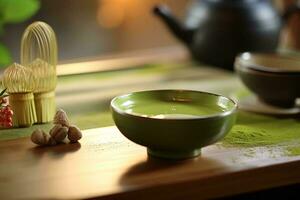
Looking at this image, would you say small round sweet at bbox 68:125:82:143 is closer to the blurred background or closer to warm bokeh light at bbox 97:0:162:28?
the blurred background

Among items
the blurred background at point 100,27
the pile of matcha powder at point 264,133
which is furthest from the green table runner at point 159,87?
the blurred background at point 100,27

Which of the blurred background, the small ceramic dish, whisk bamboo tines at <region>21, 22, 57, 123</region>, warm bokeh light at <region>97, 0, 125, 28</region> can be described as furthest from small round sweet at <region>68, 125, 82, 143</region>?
warm bokeh light at <region>97, 0, 125, 28</region>

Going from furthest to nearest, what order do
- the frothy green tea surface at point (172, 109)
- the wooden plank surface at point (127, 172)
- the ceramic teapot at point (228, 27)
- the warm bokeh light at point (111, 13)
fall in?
the warm bokeh light at point (111, 13), the ceramic teapot at point (228, 27), the frothy green tea surface at point (172, 109), the wooden plank surface at point (127, 172)

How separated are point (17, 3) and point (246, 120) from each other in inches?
22.0

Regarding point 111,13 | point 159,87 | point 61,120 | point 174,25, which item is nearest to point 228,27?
point 174,25

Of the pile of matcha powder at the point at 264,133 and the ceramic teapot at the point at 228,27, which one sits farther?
the ceramic teapot at the point at 228,27

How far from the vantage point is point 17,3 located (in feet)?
3.84

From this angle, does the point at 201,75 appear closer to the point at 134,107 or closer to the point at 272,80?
the point at 272,80

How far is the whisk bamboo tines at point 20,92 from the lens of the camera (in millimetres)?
954

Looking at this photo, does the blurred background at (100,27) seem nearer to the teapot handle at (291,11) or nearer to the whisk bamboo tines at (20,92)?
the teapot handle at (291,11)

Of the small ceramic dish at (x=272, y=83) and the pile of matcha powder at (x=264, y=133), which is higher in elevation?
the small ceramic dish at (x=272, y=83)

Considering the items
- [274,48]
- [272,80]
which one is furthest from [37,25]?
[274,48]

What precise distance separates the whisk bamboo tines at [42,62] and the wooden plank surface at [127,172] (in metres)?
0.12

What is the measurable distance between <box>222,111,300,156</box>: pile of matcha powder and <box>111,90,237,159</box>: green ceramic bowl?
0.08 metres
